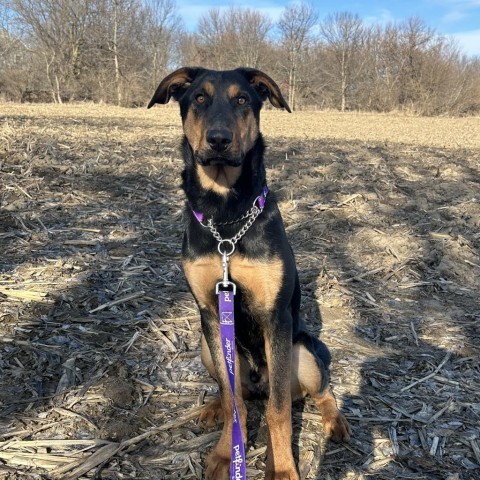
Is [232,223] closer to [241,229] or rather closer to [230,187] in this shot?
[241,229]

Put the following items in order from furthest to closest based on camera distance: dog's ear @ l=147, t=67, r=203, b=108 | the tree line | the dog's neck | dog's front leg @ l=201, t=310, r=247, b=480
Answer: the tree line < dog's ear @ l=147, t=67, r=203, b=108 < the dog's neck < dog's front leg @ l=201, t=310, r=247, b=480

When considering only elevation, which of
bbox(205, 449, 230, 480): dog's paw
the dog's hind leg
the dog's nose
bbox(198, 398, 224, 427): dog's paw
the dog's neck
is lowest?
bbox(205, 449, 230, 480): dog's paw

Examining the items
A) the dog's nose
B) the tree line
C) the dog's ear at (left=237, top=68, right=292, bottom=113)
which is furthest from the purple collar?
the tree line

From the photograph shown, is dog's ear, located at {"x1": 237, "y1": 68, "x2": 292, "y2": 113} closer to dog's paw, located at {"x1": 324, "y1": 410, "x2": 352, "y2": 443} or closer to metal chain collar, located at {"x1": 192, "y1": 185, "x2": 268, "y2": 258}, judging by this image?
metal chain collar, located at {"x1": 192, "y1": 185, "x2": 268, "y2": 258}

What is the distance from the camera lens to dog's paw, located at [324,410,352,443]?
10.2 ft

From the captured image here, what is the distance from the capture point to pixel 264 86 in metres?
3.58

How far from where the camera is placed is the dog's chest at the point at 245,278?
2861mm

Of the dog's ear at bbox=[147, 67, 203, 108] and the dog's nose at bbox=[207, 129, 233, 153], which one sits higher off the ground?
the dog's ear at bbox=[147, 67, 203, 108]

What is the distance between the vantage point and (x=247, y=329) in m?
3.11

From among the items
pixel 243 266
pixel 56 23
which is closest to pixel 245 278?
pixel 243 266

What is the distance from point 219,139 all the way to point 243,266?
75cm

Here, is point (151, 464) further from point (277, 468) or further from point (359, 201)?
point (359, 201)

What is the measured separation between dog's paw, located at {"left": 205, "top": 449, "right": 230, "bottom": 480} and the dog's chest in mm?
881

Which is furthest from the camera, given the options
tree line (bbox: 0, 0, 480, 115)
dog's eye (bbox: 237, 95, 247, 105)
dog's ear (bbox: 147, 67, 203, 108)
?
tree line (bbox: 0, 0, 480, 115)
